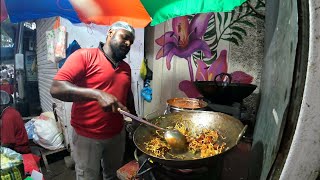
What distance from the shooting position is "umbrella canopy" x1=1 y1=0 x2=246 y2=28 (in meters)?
1.92

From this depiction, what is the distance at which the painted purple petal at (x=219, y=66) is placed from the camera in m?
3.25

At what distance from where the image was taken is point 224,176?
5.00 feet

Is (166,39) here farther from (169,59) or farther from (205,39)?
(205,39)

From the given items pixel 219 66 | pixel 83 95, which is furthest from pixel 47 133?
pixel 219 66

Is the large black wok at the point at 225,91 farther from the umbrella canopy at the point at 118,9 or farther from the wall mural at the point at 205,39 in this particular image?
the wall mural at the point at 205,39

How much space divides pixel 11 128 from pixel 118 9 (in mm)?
2092

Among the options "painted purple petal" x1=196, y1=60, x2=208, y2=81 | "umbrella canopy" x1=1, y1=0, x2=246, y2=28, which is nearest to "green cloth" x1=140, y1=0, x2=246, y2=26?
"umbrella canopy" x1=1, y1=0, x2=246, y2=28

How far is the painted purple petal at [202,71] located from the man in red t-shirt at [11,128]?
283cm

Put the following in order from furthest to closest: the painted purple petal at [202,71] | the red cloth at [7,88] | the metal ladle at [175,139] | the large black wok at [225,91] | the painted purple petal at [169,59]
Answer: the painted purple petal at [169,59] < the painted purple petal at [202,71] < the large black wok at [225,91] < the metal ladle at [175,139] < the red cloth at [7,88]

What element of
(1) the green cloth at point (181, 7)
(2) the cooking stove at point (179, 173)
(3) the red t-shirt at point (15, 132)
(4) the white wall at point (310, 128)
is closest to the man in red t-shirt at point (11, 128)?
(3) the red t-shirt at point (15, 132)

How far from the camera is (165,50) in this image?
406 cm

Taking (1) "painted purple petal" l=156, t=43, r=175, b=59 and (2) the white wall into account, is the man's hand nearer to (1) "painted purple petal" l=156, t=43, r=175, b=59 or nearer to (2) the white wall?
(2) the white wall

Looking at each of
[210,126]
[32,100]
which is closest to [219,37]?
[210,126]

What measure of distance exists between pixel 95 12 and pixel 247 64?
7.58 feet
